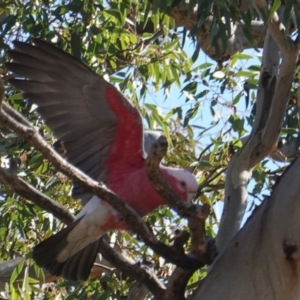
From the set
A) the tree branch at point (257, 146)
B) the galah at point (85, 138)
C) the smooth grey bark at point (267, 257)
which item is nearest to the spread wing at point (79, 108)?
the galah at point (85, 138)

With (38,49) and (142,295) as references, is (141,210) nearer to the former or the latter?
(142,295)

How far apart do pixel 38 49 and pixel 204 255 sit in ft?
2.97

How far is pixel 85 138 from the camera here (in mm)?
2857

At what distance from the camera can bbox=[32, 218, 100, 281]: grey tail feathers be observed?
107 inches

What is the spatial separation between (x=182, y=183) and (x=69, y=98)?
1.66ft

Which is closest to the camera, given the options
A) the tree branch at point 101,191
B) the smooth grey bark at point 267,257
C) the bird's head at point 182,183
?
the tree branch at point 101,191

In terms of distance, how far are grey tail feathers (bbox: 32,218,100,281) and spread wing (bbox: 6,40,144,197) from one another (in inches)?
8.5

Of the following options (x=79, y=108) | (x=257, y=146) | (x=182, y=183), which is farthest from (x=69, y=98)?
(x=257, y=146)

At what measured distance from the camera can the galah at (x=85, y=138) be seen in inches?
107

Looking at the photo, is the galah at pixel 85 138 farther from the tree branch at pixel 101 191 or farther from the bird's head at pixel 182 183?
the tree branch at pixel 101 191

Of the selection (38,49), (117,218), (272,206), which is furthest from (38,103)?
(272,206)

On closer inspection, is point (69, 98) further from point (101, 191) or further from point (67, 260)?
point (101, 191)

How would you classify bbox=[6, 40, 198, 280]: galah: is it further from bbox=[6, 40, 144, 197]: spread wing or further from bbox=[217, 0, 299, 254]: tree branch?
bbox=[217, 0, 299, 254]: tree branch

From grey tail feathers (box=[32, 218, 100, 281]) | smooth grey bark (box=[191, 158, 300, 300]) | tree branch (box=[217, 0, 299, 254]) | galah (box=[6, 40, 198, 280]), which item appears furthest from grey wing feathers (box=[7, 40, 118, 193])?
smooth grey bark (box=[191, 158, 300, 300])
